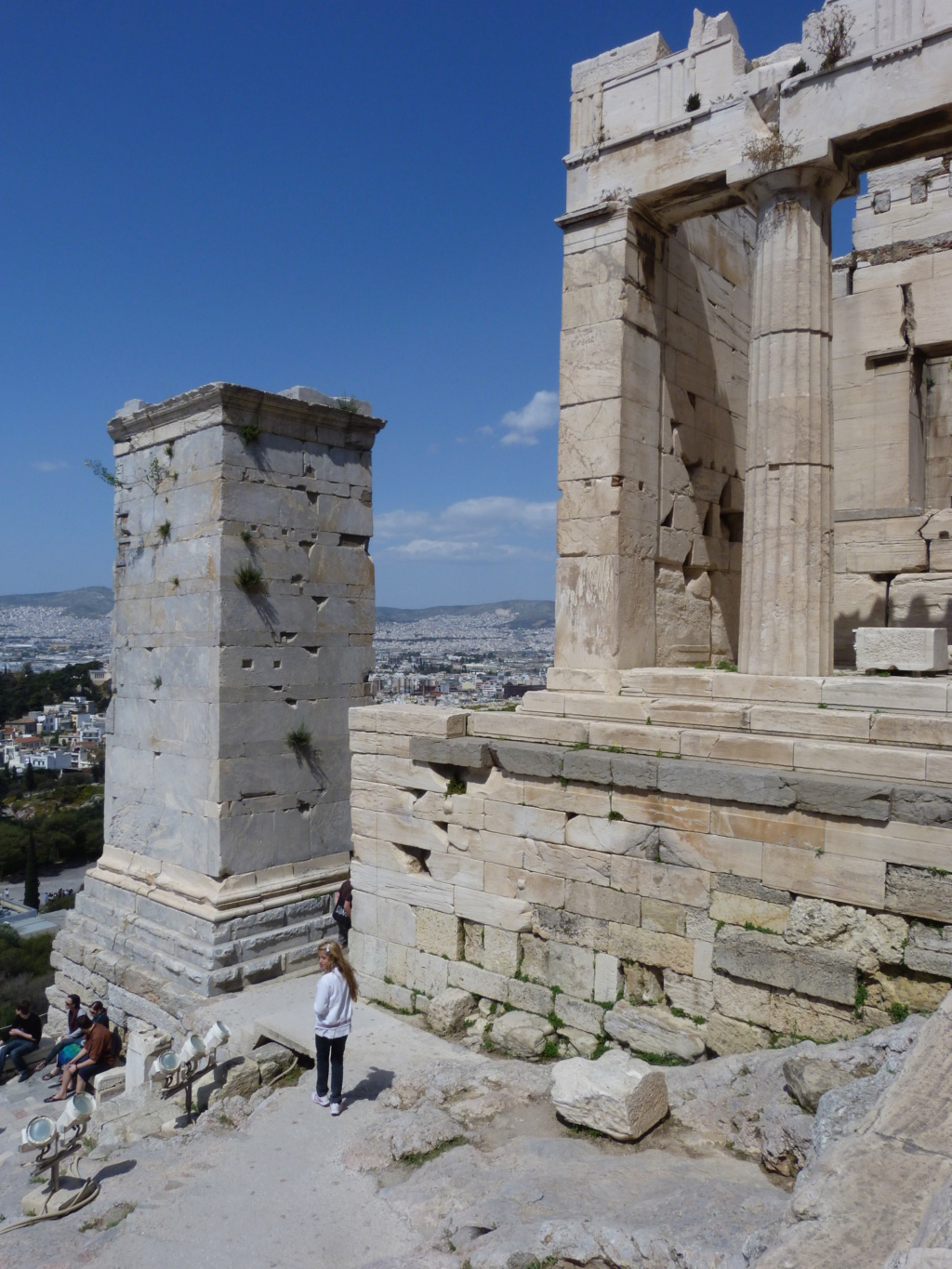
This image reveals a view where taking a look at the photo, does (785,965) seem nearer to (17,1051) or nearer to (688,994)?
(688,994)

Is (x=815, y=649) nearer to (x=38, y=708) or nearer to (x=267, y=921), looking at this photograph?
(x=267, y=921)

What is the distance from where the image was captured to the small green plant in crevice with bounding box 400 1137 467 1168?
5527 millimetres

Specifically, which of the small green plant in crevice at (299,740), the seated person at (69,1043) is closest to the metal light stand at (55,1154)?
the seated person at (69,1043)

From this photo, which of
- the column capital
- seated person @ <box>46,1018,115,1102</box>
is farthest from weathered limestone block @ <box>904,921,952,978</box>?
seated person @ <box>46,1018,115,1102</box>

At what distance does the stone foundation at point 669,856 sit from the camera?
5.70 meters

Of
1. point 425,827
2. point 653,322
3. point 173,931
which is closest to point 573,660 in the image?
point 425,827

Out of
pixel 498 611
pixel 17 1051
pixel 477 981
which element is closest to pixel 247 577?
pixel 477 981

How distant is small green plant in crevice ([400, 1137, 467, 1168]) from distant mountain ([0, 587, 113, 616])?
16864cm

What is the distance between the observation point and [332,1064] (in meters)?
6.43

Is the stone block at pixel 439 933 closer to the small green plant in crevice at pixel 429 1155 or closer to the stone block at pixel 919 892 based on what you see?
the small green plant in crevice at pixel 429 1155

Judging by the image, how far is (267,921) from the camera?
11164 millimetres

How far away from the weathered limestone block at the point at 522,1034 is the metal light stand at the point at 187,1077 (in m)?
2.55

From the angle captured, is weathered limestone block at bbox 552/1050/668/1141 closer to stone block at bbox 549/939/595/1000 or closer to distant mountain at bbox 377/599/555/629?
stone block at bbox 549/939/595/1000

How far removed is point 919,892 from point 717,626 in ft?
14.3
